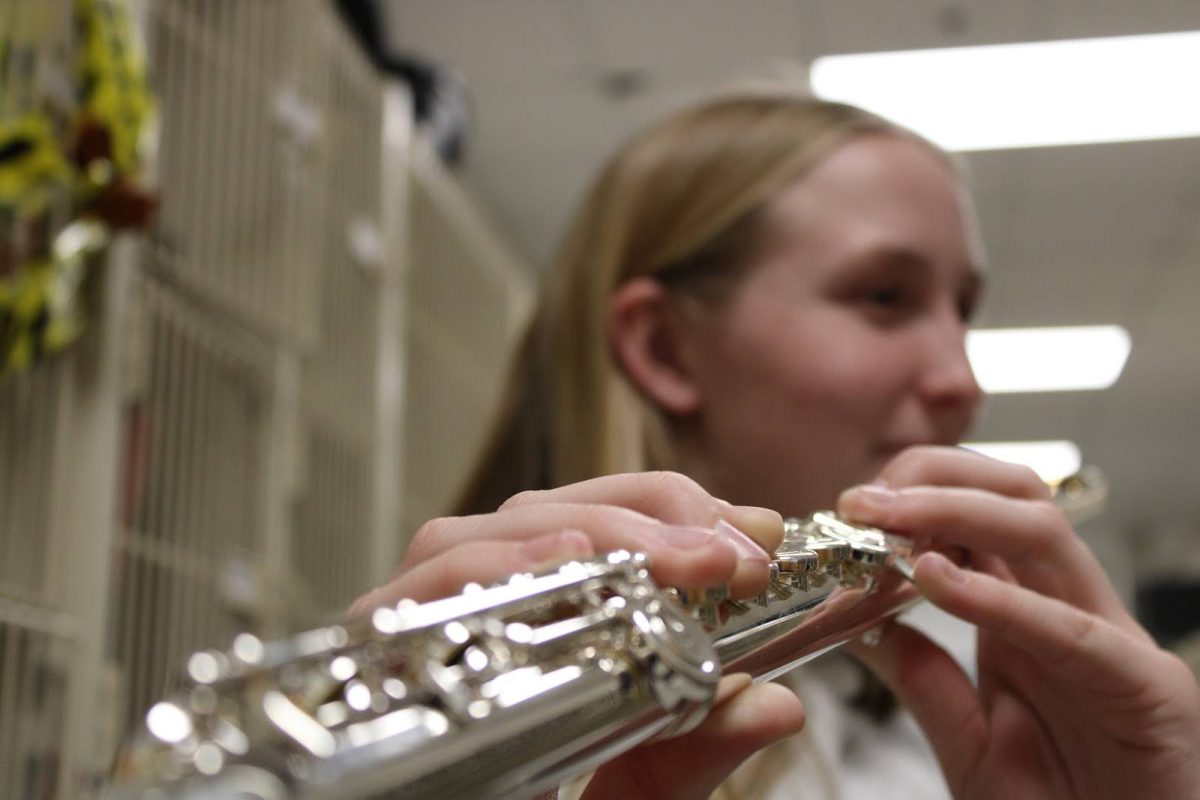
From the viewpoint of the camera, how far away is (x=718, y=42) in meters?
2.51

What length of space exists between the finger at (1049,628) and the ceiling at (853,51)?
764 millimetres

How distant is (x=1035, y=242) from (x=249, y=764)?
3.38 metres

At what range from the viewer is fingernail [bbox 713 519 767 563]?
41cm

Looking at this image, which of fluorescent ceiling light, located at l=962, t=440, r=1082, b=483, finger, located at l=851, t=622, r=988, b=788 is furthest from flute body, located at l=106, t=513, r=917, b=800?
fluorescent ceiling light, located at l=962, t=440, r=1082, b=483

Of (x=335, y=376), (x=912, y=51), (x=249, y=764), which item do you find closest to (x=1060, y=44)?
(x=912, y=51)

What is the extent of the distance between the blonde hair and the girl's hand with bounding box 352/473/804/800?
40 centimetres

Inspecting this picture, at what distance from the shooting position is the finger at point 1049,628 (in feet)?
1.85

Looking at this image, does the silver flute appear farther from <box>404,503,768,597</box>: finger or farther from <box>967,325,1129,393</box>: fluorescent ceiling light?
<box>967,325,1129,393</box>: fluorescent ceiling light

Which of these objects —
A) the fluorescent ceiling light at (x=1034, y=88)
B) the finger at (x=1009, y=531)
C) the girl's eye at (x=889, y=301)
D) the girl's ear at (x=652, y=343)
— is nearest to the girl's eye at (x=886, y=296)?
the girl's eye at (x=889, y=301)

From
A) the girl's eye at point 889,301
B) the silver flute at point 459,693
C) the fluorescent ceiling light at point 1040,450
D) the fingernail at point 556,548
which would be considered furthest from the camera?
the fluorescent ceiling light at point 1040,450

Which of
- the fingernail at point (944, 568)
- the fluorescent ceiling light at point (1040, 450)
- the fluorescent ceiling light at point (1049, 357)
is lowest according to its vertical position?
the fluorescent ceiling light at point (1040, 450)

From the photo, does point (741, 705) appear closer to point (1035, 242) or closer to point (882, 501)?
point (882, 501)

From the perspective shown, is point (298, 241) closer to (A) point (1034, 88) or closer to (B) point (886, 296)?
(B) point (886, 296)

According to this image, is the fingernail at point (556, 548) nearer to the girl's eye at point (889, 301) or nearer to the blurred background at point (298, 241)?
the girl's eye at point (889, 301)
